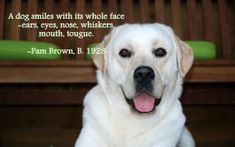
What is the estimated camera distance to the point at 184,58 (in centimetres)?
187

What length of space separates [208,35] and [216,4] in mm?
252

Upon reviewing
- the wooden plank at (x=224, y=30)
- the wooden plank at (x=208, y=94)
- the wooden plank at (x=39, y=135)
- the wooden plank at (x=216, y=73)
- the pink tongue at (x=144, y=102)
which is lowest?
the wooden plank at (x=39, y=135)

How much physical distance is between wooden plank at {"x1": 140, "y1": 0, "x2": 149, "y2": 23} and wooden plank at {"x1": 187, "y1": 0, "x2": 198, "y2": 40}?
0.23m

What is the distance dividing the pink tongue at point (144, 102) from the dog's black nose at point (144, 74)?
0.21 ft

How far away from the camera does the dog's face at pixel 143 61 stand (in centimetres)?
170

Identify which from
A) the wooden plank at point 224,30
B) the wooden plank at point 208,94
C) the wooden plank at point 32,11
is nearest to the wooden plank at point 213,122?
the wooden plank at point 208,94

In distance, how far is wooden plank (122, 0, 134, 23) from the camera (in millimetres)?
2834

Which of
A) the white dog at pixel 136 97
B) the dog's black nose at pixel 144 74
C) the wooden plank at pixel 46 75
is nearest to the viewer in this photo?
the dog's black nose at pixel 144 74

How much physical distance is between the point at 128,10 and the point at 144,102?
46.4 inches

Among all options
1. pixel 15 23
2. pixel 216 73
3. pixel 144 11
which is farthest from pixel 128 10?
pixel 216 73

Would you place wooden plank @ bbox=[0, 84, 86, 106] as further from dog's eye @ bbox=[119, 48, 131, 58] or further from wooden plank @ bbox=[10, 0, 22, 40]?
dog's eye @ bbox=[119, 48, 131, 58]

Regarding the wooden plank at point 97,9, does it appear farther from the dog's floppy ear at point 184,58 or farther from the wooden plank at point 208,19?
the dog's floppy ear at point 184,58

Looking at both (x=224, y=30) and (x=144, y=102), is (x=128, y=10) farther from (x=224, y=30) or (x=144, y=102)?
(x=144, y=102)

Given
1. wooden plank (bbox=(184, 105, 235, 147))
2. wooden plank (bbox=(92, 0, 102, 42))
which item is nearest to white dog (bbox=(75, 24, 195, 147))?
wooden plank (bbox=(92, 0, 102, 42))
